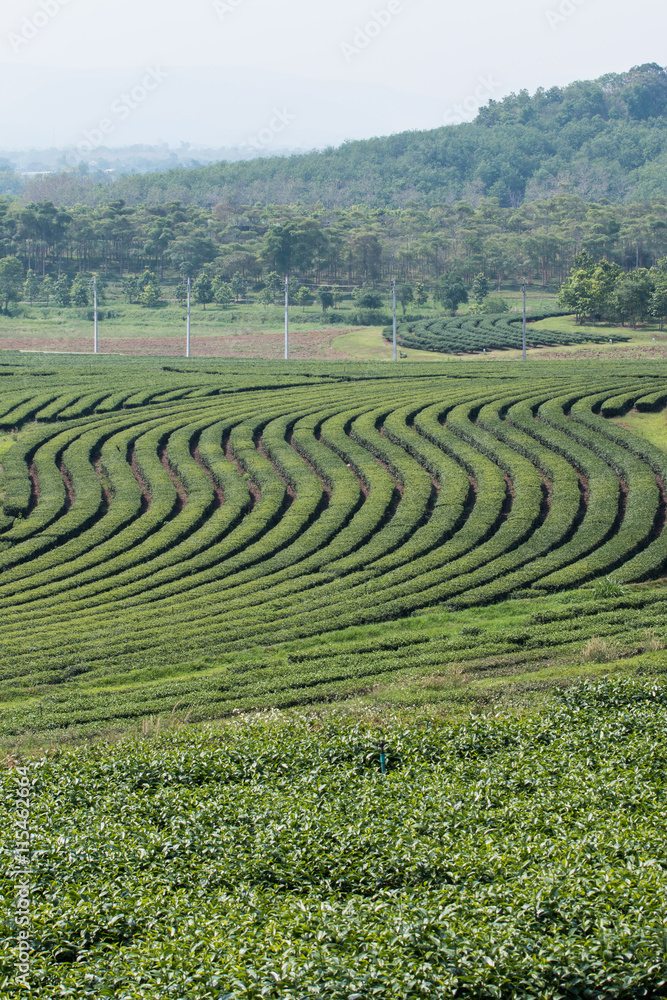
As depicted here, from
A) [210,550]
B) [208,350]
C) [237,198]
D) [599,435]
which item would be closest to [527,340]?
[208,350]

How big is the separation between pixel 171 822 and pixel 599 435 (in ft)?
102

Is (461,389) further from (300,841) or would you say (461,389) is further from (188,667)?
(300,841)

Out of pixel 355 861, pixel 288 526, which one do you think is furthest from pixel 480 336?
pixel 355 861

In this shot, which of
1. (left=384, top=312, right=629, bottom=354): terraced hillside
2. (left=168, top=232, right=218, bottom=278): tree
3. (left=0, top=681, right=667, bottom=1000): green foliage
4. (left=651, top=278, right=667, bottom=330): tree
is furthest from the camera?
(left=168, top=232, right=218, bottom=278): tree

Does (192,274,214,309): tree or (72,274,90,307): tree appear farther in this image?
(192,274,214,309): tree

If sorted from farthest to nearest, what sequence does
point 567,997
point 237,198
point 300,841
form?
1. point 237,198
2. point 300,841
3. point 567,997

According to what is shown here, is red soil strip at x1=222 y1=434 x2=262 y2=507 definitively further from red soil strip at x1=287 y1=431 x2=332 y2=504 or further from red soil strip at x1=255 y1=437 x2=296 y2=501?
red soil strip at x1=287 y1=431 x2=332 y2=504

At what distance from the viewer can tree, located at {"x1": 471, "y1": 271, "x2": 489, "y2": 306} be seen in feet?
351

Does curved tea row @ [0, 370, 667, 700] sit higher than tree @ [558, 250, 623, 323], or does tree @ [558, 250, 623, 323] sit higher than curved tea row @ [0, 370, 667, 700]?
tree @ [558, 250, 623, 323]

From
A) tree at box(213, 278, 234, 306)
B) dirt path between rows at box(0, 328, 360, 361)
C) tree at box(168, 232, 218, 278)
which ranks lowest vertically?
dirt path between rows at box(0, 328, 360, 361)

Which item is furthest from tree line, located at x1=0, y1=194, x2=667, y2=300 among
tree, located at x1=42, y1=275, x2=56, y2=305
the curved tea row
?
the curved tea row

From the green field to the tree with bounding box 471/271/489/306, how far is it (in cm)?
5909

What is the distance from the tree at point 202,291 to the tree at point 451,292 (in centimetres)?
2432

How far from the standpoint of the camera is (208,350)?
83.3m
